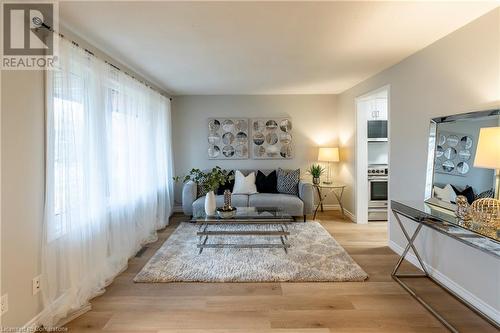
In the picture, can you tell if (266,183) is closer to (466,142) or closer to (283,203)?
(283,203)

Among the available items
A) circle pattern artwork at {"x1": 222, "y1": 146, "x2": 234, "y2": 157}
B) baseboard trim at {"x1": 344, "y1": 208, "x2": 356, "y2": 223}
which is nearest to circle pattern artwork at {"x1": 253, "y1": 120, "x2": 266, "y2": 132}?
circle pattern artwork at {"x1": 222, "y1": 146, "x2": 234, "y2": 157}

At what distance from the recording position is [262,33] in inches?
97.3

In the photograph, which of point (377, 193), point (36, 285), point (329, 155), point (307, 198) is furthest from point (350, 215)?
point (36, 285)

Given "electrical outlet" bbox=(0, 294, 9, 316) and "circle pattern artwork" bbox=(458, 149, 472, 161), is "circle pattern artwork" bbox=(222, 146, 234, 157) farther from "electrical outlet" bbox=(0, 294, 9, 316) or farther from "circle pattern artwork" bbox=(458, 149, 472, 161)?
"electrical outlet" bbox=(0, 294, 9, 316)

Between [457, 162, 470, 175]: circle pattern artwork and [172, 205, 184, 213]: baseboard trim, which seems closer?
[457, 162, 470, 175]: circle pattern artwork

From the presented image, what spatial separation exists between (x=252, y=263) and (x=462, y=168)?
2.28 metres

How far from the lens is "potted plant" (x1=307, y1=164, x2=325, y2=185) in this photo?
5.38 metres

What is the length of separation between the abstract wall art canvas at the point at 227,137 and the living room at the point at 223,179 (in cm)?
141

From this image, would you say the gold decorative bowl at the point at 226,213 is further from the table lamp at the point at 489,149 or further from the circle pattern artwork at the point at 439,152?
the table lamp at the point at 489,149

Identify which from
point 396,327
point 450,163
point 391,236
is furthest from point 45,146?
point 391,236

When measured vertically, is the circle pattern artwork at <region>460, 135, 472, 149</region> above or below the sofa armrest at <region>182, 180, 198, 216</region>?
above

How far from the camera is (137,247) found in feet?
11.4

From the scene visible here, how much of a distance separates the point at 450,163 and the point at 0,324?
12.2 ft

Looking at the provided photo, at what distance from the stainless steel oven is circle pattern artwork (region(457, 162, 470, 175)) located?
234cm
